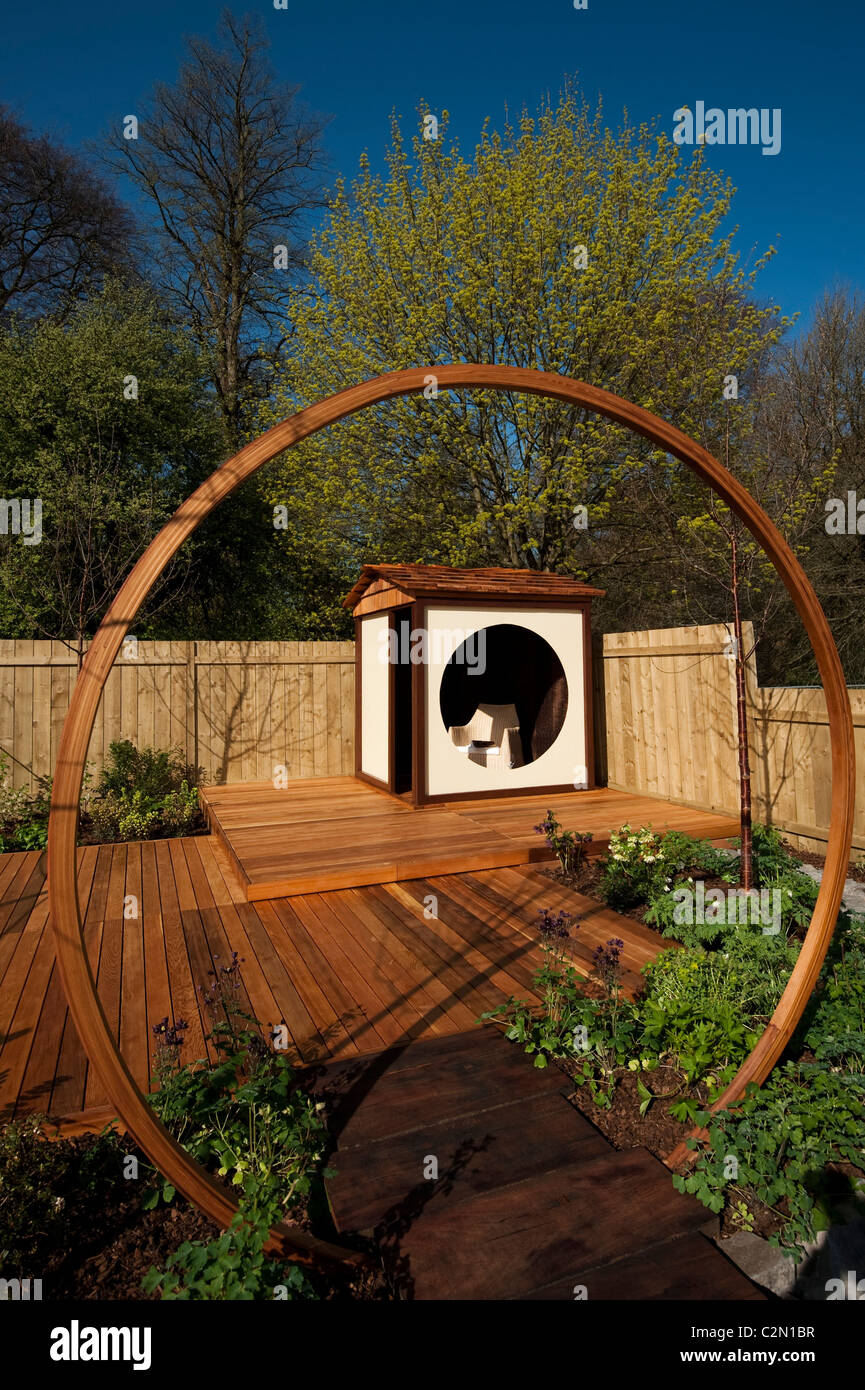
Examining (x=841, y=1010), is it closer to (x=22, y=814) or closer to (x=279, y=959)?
(x=279, y=959)

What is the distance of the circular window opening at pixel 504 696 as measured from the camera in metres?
8.63

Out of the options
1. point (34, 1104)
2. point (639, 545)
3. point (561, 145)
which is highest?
point (561, 145)

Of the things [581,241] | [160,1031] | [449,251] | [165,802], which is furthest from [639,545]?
[160,1031]

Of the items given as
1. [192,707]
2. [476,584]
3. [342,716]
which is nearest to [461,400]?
[476,584]

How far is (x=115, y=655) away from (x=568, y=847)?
4.29 metres

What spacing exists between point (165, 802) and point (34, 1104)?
503 centimetres

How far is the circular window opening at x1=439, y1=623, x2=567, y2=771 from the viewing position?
8.63 meters

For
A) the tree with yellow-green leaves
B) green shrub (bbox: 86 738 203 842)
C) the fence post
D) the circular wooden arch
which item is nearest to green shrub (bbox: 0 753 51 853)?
green shrub (bbox: 86 738 203 842)

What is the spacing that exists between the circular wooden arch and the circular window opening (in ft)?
18.2

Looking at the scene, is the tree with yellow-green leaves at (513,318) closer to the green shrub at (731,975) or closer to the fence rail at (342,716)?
the fence rail at (342,716)

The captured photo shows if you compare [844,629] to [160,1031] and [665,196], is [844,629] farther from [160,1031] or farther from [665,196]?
[160,1031]

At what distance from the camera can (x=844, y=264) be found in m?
12.9

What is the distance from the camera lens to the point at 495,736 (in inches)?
361

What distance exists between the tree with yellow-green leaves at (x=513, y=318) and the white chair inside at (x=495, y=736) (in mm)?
3116
